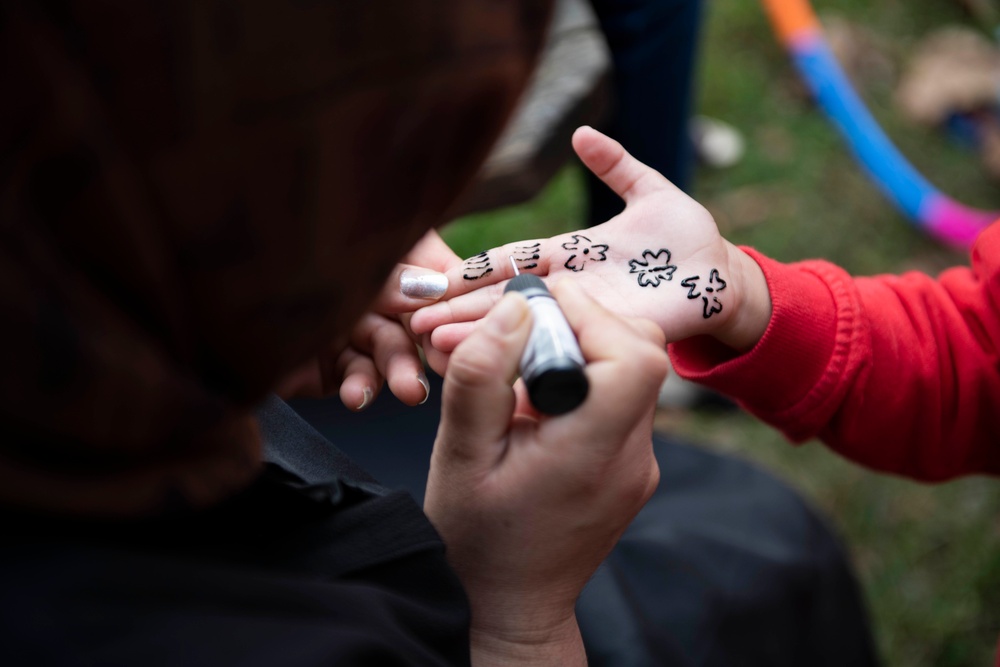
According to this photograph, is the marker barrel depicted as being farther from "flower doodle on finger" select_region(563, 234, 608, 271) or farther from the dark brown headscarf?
"flower doodle on finger" select_region(563, 234, 608, 271)

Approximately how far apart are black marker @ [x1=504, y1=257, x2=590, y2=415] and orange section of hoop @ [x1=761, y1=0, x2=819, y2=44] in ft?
8.59

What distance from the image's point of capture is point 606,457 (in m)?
0.68

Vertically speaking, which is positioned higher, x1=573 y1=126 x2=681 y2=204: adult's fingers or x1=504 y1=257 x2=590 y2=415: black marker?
x1=504 y1=257 x2=590 y2=415: black marker

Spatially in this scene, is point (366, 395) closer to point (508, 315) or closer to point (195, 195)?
point (508, 315)

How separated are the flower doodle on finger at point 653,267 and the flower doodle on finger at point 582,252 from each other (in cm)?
4

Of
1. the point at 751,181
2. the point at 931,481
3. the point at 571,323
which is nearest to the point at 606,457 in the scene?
the point at 571,323

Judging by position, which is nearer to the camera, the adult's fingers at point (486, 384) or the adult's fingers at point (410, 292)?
the adult's fingers at point (486, 384)

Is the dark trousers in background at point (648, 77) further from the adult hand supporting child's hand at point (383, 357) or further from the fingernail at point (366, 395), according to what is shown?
the fingernail at point (366, 395)

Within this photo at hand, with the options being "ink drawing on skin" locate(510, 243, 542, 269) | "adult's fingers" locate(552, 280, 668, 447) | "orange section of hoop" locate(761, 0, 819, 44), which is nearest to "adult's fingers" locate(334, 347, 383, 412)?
"ink drawing on skin" locate(510, 243, 542, 269)

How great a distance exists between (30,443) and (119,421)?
0.16 ft

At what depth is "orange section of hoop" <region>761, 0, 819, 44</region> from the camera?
2891 millimetres

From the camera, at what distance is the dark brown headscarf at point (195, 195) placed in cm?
38

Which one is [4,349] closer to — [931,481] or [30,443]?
[30,443]

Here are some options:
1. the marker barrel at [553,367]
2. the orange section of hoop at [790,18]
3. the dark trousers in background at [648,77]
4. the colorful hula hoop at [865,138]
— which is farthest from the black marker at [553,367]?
the orange section of hoop at [790,18]
